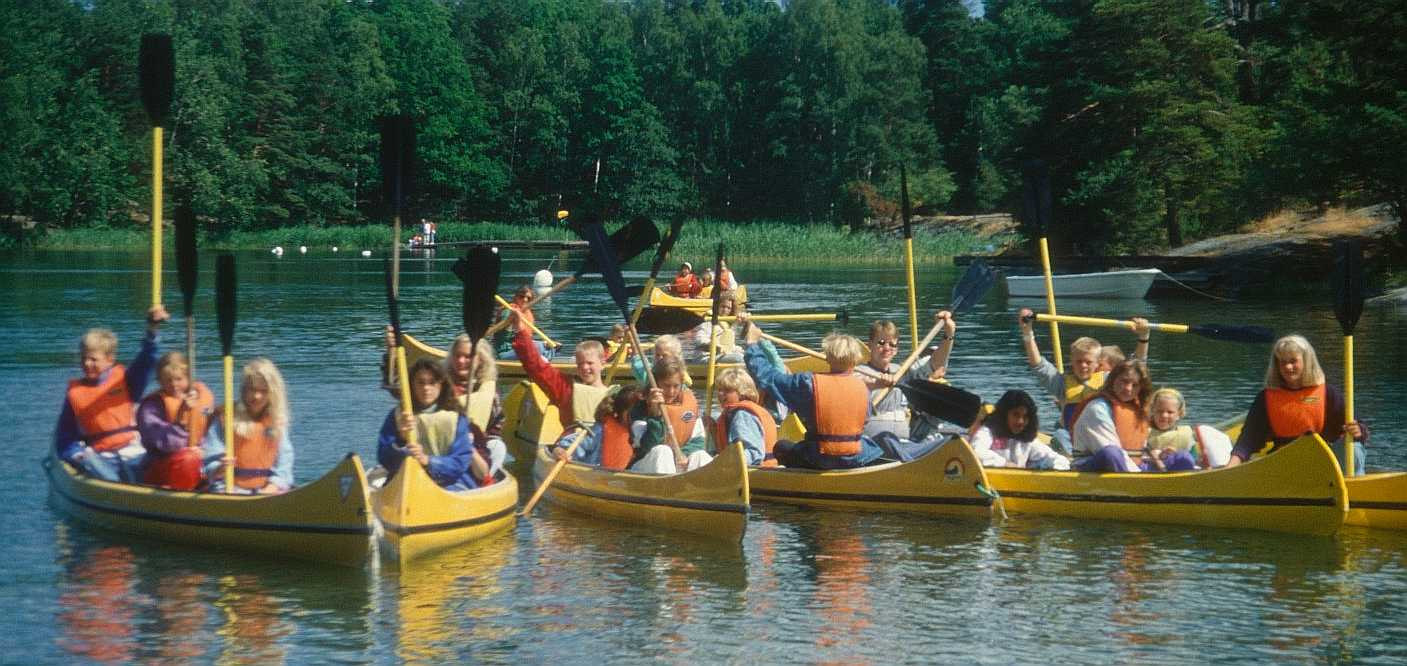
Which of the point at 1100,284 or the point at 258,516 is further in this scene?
the point at 1100,284

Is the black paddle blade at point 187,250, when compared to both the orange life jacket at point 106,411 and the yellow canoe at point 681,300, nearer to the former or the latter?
the orange life jacket at point 106,411

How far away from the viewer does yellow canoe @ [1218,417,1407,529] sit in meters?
9.88

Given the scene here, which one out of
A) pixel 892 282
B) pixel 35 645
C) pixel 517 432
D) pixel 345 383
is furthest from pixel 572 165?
pixel 35 645

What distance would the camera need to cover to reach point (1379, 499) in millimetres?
9938

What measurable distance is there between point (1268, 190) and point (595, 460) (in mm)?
24726

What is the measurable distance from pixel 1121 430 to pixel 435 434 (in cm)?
427

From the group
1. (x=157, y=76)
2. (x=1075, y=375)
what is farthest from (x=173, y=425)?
(x=1075, y=375)

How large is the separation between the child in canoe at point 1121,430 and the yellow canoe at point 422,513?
3.71m

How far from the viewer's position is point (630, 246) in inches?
540

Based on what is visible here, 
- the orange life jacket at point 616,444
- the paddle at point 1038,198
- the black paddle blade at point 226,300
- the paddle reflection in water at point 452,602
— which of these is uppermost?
the paddle at point 1038,198

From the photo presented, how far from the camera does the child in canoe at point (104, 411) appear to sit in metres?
10.2

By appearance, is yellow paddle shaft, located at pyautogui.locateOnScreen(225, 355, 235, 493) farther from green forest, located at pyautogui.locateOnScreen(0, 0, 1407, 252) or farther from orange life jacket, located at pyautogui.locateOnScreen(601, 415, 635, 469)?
green forest, located at pyautogui.locateOnScreen(0, 0, 1407, 252)

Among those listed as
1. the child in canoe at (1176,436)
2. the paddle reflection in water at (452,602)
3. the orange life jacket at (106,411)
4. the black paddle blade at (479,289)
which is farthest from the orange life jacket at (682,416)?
A: the orange life jacket at (106,411)

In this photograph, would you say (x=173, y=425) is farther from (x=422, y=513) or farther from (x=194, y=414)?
(x=422, y=513)
